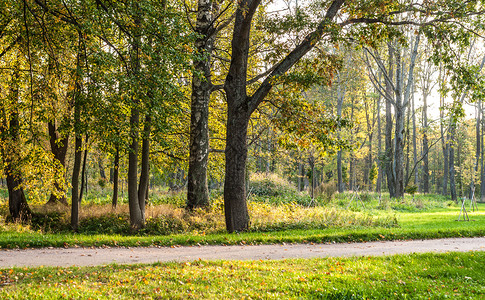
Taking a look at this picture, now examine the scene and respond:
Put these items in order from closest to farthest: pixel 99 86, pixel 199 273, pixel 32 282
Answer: pixel 32 282 < pixel 199 273 < pixel 99 86

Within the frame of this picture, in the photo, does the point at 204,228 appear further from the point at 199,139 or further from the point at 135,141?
the point at 135,141

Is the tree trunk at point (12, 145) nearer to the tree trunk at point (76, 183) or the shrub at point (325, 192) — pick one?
the tree trunk at point (76, 183)

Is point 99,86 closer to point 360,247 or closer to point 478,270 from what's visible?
point 360,247

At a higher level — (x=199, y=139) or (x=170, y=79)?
(x=170, y=79)

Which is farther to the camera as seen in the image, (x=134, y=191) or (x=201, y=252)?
(x=134, y=191)

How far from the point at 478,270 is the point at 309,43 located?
664 cm

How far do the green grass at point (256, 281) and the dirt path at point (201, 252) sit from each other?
80cm

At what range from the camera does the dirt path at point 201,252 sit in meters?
7.20

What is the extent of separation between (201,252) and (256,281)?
2.74 m

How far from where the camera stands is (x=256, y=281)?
224 inches

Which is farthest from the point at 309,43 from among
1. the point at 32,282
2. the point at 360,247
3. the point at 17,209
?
the point at 17,209

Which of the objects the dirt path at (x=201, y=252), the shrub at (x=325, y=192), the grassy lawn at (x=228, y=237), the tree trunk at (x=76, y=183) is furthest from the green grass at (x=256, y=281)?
the shrub at (x=325, y=192)

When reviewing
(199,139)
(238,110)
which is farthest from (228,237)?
(199,139)

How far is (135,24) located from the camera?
737 centimetres
